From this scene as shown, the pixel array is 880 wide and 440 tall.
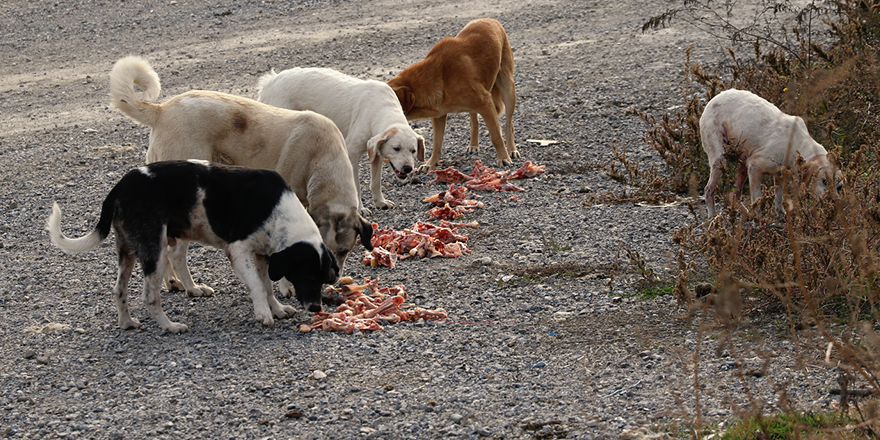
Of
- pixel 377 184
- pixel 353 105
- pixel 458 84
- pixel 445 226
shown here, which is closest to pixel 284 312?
pixel 445 226

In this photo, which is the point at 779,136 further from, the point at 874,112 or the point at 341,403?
the point at 341,403

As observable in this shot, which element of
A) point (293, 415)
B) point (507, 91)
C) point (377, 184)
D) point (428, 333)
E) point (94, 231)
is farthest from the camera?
point (507, 91)

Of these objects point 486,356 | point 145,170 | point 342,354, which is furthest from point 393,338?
point 145,170

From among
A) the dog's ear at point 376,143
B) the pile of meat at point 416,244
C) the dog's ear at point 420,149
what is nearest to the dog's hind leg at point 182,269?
the pile of meat at point 416,244

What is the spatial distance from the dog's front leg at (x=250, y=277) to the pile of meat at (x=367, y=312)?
27 centimetres

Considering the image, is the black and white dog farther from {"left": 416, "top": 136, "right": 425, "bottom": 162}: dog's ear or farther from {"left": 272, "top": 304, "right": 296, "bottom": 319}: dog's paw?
{"left": 416, "top": 136, "right": 425, "bottom": 162}: dog's ear

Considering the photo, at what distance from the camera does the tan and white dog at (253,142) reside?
6.22 metres

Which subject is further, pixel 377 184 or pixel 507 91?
pixel 507 91

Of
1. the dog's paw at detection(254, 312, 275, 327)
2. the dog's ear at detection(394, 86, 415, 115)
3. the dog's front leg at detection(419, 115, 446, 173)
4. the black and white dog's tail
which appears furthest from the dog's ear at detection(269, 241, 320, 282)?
the dog's front leg at detection(419, 115, 446, 173)

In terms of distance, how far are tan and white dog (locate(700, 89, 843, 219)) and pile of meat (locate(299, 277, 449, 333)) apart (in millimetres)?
2474

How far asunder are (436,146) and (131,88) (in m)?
4.13

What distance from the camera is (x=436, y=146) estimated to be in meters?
9.71

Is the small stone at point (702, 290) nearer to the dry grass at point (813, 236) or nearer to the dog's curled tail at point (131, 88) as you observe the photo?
the dry grass at point (813, 236)

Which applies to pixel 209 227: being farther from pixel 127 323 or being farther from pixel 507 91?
pixel 507 91
